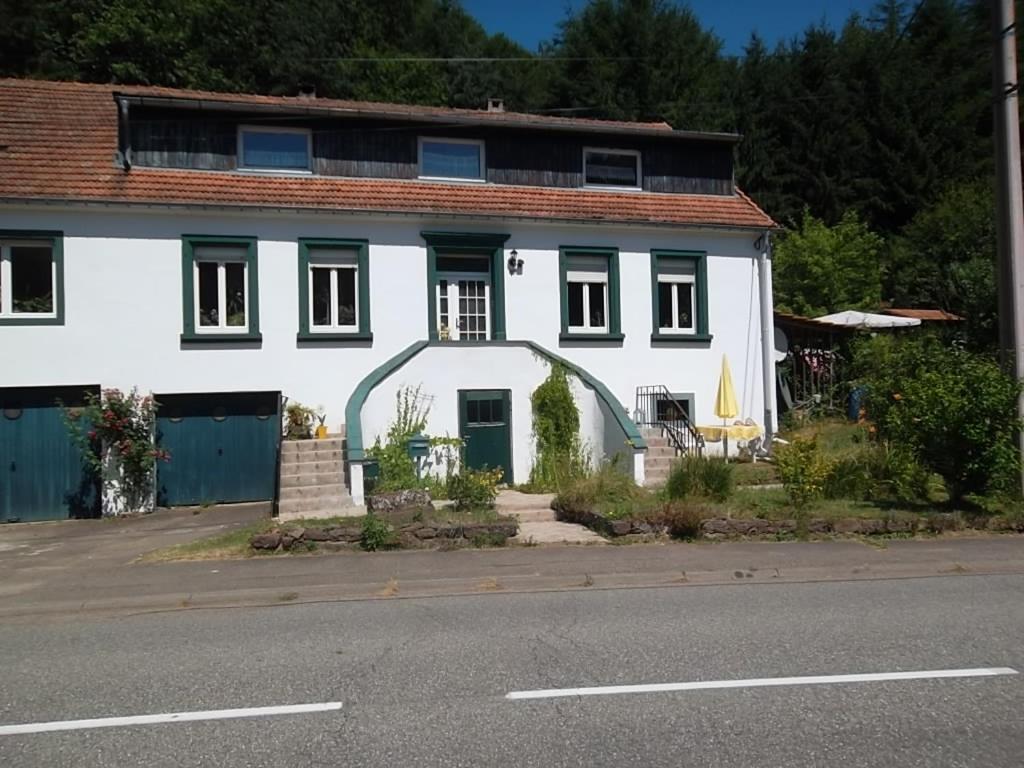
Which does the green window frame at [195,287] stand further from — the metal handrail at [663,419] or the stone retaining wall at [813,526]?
the stone retaining wall at [813,526]

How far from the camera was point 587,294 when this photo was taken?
1880 centimetres

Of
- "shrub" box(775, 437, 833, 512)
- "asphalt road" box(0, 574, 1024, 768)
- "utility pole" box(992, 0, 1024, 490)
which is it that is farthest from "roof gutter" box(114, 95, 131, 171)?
"utility pole" box(992, 0, 1024, 490)

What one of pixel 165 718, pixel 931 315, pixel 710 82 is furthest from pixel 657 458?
pixel 710 82

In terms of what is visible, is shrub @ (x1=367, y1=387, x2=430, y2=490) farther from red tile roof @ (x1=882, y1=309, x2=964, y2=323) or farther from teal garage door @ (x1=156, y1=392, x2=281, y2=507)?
red tile roof @ (x1=882, y1=309, x2=964, y2=323)

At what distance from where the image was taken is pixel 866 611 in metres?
7.38

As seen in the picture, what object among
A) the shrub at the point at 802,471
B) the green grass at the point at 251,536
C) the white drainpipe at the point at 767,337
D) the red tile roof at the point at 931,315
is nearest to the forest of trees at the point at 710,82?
the red tile roof at the point at 931,315

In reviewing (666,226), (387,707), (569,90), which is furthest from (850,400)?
(569,90)

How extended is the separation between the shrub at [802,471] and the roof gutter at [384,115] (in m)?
9.86

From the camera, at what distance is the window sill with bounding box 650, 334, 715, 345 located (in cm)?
1888

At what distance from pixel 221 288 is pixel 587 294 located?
7.59 m

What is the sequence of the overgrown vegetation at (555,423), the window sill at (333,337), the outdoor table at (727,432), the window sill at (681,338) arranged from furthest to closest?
the window sill at (681,338) < the outdoor table at (727,432) < the window sill at (333,337) < the overgrown vegetation at (555,423)

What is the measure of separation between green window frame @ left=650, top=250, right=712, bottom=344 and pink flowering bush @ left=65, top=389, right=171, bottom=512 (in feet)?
34.2

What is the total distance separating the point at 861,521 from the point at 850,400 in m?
10.9

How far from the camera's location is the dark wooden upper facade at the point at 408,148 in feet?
56.6
